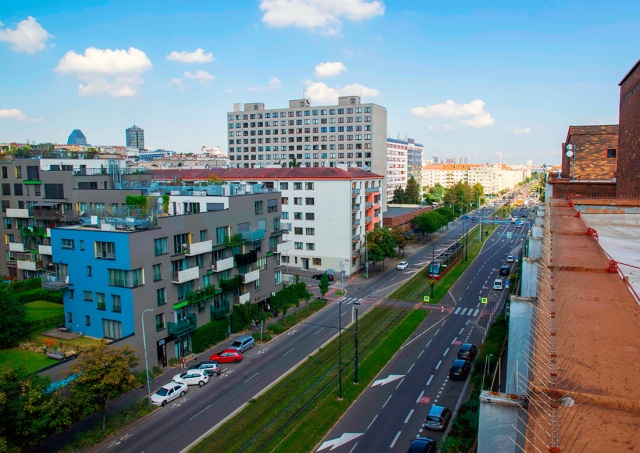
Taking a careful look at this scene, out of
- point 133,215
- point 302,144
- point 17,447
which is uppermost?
point 302,144

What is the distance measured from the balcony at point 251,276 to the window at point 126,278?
12.7 metres

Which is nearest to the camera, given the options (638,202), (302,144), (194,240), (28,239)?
(638,202)

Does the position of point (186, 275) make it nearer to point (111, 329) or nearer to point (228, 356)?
point (111, 329)

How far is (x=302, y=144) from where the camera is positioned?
115562mm

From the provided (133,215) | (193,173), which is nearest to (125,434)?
(133,215)

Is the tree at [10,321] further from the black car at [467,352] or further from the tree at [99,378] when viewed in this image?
the black car at [467,352]

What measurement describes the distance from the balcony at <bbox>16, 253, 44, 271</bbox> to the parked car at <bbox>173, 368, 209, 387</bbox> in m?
27.6

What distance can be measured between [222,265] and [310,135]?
7620 centimetres

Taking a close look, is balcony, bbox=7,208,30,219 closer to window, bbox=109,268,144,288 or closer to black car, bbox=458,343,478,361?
window, bbox=109,268,144,288

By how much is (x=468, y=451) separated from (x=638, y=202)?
13.5 metres

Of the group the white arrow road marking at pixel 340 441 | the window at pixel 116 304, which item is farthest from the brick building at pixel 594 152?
the window at pixel 116 304

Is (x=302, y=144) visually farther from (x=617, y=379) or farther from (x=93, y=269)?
(x=617, y=379)

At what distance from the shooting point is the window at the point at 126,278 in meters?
34.2

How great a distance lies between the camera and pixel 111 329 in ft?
115
